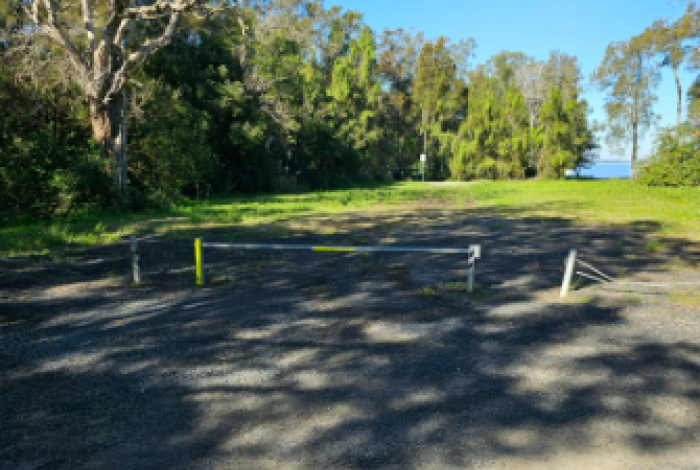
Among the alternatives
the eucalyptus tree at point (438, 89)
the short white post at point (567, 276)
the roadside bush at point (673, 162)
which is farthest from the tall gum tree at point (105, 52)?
the eucalyptus tree at point (438, 89)

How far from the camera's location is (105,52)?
14406 millimetres

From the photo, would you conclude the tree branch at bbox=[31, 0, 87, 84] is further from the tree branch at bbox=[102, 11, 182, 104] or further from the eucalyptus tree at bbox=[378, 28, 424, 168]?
the eucalyptus tree at bbox=[378, 28, 424, 168]

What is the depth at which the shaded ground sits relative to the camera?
9.94 ft

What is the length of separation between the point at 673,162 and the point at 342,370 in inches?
1220

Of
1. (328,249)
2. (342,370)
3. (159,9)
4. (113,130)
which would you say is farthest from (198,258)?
(113,130)

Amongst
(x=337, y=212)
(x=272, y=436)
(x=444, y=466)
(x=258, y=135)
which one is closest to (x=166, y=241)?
(x=337, y=212)

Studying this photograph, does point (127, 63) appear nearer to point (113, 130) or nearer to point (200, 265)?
point (113, 130)

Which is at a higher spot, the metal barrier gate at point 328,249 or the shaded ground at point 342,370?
the metal barrier gate at point 328,249

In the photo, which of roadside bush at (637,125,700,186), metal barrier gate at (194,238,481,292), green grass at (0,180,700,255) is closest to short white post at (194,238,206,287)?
metal barrier gate at (194,238,481,292)

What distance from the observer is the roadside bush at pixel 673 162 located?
2650 cm

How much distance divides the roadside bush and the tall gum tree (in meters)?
25.9

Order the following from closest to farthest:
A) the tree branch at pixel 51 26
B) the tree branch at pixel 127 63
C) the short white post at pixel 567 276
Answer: the short white post at pixel 567 276 < the tree branch at pixel 51 26 < the tree branch at pixel 127 63

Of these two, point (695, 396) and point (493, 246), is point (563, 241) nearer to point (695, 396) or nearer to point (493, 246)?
point (493, 246)

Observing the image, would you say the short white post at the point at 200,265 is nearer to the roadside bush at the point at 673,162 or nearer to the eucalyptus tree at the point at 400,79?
the roadside bush at the point at 673,162
